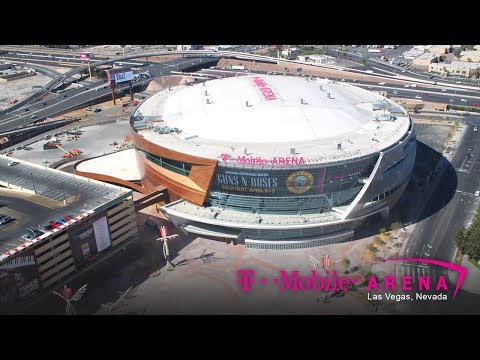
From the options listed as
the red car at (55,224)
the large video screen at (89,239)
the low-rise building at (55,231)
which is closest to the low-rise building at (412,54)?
the low-rise building at (55,231)

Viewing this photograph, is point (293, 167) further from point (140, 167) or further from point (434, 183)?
point (434, 183)

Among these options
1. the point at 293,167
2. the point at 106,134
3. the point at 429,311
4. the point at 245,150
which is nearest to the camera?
the point at 429,311

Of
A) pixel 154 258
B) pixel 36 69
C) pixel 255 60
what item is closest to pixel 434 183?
pixel 154 258

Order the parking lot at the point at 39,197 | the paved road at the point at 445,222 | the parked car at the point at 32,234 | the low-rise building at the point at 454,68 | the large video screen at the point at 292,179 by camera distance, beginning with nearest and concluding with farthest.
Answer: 1. the paved road at the point at 445,222
2. the parked car at the point at 32,234
3. the parking lot at the point at 39,197
4. the large video screen at the point at 292,179
5. the low-rise building at the point at 454,68

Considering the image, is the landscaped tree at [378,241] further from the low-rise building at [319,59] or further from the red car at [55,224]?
the low-rise building at [319,59]

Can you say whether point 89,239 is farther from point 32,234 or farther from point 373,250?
point 373,250

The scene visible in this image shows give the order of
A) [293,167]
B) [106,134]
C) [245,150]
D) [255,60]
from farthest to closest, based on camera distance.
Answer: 1. [255,60]
2. [106,134]
3. [245,150]
4. [293,167]

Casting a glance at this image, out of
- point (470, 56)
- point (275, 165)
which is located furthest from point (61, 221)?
point (470, 56)
